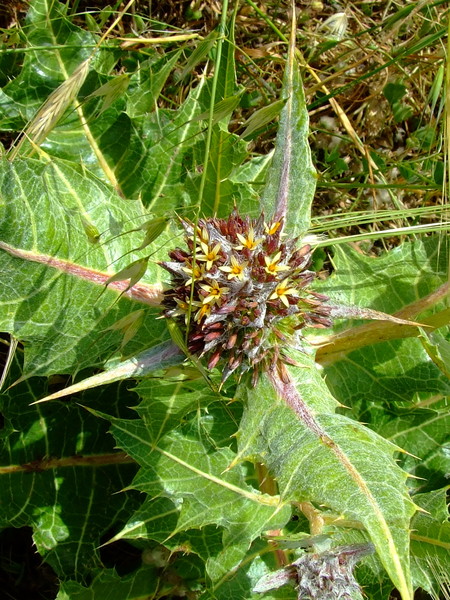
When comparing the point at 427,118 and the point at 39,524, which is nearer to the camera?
the point at 39,524

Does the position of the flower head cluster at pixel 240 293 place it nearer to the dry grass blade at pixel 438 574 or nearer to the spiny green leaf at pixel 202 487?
the spiny green leaf at pixel 202 487

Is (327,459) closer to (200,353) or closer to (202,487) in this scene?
(200,353)

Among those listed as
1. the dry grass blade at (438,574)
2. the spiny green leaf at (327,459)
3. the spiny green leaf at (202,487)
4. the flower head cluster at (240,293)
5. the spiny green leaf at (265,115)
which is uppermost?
the spiny green leaf at (265,115)

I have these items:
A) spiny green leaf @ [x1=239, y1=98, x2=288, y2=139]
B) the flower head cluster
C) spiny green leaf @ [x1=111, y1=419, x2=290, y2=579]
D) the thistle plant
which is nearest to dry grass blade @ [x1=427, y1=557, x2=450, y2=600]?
the thistle plant

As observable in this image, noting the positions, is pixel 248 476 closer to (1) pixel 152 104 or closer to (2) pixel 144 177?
(2) pixel 144 177

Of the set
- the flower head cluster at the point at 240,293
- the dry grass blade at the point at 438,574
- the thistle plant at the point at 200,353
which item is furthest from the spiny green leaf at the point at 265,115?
the dry grass blade at the point at 438,574

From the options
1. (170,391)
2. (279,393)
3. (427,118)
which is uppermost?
(427,118)

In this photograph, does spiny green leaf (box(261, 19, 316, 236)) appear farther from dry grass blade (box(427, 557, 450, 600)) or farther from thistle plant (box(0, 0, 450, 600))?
dry grass blade (box(427, 557, 450, 600))

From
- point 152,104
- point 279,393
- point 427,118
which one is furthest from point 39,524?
point 427,118
